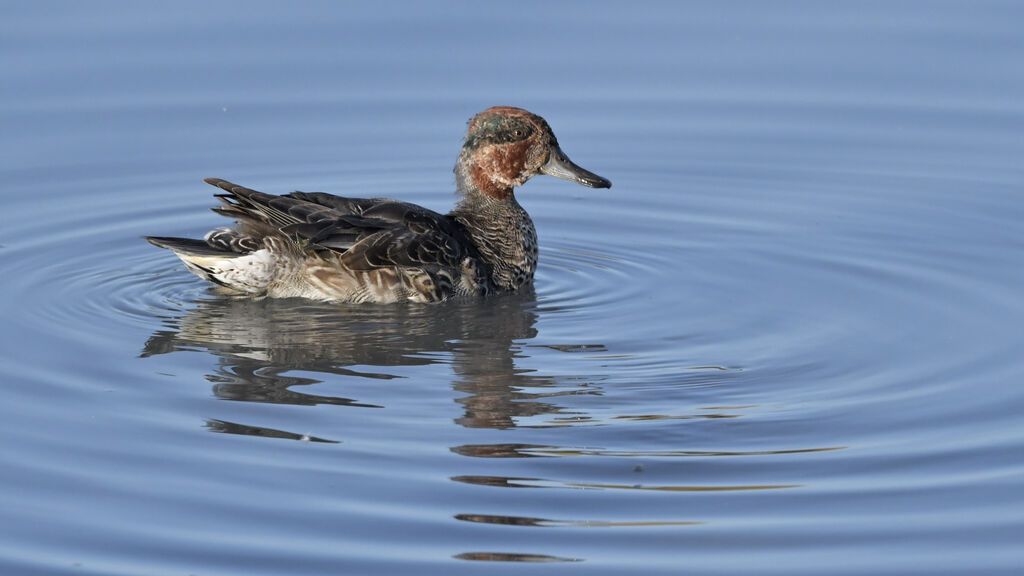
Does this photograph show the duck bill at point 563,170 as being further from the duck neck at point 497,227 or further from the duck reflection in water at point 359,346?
the duck reflection in water at point 359,346

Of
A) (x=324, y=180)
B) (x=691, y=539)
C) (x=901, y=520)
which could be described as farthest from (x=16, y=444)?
(x=324, y=180)

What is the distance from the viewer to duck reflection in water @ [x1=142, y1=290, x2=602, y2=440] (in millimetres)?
8492

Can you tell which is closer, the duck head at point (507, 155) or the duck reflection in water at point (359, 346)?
the duck reflection in water at point (359, 346)

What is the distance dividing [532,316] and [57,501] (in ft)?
12.6

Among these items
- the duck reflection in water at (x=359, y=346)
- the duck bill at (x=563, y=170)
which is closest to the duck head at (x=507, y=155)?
the duck bill at (x=563, y=170)

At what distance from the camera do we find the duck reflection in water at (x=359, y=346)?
334 inches

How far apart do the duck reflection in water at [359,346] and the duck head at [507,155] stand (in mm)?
909

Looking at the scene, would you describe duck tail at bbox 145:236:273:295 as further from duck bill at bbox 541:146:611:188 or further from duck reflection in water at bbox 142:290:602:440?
duck bill at bbox 541:146:611:188

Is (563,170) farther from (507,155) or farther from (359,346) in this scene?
(359,346)

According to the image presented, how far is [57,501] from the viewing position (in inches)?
280

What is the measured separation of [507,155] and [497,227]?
0.50m

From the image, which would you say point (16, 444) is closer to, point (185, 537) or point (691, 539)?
point (185, 537)

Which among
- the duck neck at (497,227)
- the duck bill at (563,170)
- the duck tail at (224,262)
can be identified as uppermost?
the duck bill at (563,170)

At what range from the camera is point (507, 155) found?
1125cm
